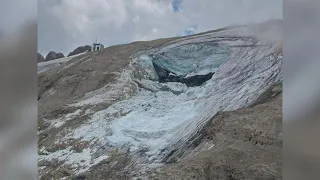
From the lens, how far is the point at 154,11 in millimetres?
2516

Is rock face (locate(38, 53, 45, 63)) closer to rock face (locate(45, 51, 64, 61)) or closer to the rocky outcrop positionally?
rock face (locate(45, 51, 64, 61))

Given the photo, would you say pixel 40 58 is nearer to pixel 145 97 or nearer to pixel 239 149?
pixel 145 97

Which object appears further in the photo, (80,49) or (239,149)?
(80,49)

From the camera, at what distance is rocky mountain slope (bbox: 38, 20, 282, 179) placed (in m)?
2.45

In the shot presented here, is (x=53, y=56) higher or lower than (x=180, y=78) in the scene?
higher

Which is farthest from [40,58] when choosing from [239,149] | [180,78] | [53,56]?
[239,149]

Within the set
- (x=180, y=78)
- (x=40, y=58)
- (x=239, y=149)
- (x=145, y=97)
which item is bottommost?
(x=239, y=149)

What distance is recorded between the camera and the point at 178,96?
251cm

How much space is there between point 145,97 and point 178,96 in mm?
194

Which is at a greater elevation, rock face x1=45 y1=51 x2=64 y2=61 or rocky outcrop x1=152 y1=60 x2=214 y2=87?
rock face x1=45 y1=51 x2=64 y2=61

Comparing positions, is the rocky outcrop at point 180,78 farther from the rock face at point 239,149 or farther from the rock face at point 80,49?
the rock face at point 80,49

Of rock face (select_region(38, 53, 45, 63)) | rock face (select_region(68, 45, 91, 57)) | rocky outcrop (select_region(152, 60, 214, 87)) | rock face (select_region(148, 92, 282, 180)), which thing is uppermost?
rock face (select_region(68, 45, 91, 57))

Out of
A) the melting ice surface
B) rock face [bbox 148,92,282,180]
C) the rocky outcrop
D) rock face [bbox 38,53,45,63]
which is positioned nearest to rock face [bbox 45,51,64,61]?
rock face [bbox 38,53,45,63]
